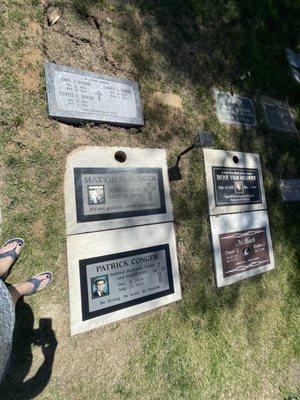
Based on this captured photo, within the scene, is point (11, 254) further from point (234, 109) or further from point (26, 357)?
point (234, 109)

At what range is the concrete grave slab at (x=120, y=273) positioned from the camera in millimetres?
3695

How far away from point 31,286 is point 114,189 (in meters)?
1.41

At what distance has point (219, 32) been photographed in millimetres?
6355

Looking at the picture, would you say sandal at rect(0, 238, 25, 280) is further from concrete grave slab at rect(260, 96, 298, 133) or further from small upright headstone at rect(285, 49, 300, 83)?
small upright headstone at rect(285, 49, 300, 83)

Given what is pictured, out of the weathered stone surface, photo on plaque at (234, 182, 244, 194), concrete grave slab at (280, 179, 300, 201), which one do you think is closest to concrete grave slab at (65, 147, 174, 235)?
the weathered stone surface

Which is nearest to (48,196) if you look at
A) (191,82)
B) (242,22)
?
(191,82)

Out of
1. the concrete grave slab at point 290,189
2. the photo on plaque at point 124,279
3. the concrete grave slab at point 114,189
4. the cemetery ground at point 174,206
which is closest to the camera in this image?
the cemetery ground at point 174,206

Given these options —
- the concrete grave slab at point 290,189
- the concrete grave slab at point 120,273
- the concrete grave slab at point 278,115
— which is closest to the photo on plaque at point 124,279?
the concrete grave slab at point 120,273

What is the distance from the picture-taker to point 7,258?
3.43 metres

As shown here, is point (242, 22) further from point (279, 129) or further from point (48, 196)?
point (48, 196)

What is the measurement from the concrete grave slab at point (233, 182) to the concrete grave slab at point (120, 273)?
1021 millimetres

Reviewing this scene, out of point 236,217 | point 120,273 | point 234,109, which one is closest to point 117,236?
point 120,273

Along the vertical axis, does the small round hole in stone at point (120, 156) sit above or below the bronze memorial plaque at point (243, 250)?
above

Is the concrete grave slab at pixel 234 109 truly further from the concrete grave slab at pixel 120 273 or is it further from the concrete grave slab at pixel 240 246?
the concrete grave slab at pixel 120 273
